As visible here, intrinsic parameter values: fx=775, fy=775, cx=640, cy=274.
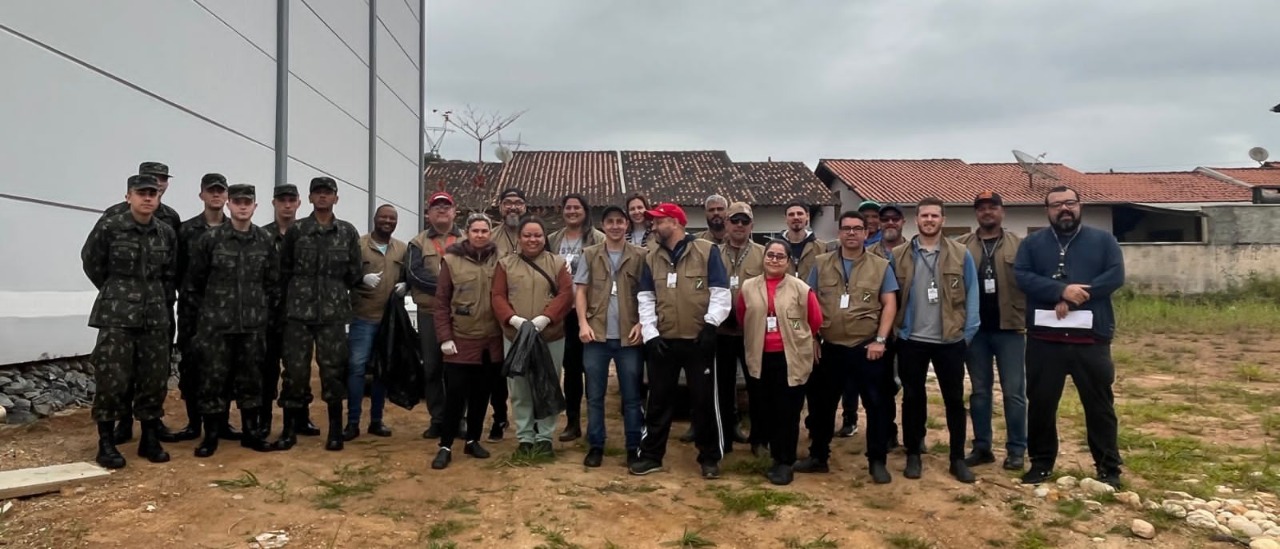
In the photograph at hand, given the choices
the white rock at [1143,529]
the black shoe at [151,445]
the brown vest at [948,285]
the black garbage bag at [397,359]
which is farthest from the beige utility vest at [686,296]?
the black shoe at [151,445]

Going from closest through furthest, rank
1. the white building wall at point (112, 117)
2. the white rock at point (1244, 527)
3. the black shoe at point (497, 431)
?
the white rock at point (1244, 527)
the white building wall at point (112, 117)
the black shoe at point (497, 431)

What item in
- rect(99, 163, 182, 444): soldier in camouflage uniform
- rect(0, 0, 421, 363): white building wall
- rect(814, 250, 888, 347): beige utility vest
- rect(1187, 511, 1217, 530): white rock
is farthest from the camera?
rect(0, 0, 421, 363): white building wall

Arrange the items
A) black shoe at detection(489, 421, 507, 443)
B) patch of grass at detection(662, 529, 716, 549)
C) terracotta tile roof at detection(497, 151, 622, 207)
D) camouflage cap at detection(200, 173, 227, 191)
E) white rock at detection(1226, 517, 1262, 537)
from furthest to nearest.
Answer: terracotta tile roof at detection(497, 151, 622, 207)
black shoe at detection(489, 421, 507, 443)
camouflage cap at detection(200, 173, 227, 191)
white rock at detection(1226, 517, 1262, 537)
patch of grass at detection(662, 529, 716, 549)

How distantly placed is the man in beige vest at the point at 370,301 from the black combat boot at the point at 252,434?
0.60 metres

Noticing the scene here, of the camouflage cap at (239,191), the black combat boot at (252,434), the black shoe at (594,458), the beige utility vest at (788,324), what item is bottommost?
the black shoe at (594,458)

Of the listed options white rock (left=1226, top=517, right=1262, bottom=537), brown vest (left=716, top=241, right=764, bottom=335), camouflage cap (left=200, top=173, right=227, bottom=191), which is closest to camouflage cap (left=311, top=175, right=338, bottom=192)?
camouflage cap (left=200, top=173, right=227, bottom=191)

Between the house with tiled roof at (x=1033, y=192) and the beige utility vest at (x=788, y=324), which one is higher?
the house with tiled roof at (x=1033, y=192)

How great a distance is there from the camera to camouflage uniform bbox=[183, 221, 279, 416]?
4.81 metres

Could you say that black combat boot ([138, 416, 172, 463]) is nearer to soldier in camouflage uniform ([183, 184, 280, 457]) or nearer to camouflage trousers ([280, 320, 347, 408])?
soldier in camouflage uniform ([183, 184, 280, 457])

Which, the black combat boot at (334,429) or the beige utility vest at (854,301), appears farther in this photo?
the black combat boot at (334,429)

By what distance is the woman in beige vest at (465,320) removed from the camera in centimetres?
496

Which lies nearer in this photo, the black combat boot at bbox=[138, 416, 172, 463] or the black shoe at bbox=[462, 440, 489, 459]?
the black combat boot at bbox=[138, 416, 172, 463]

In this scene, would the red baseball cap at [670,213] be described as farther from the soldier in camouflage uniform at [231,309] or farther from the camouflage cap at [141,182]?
the camouflage cap at [141,182]

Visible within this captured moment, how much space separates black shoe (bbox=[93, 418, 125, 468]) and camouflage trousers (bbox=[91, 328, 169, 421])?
65 millimetres
